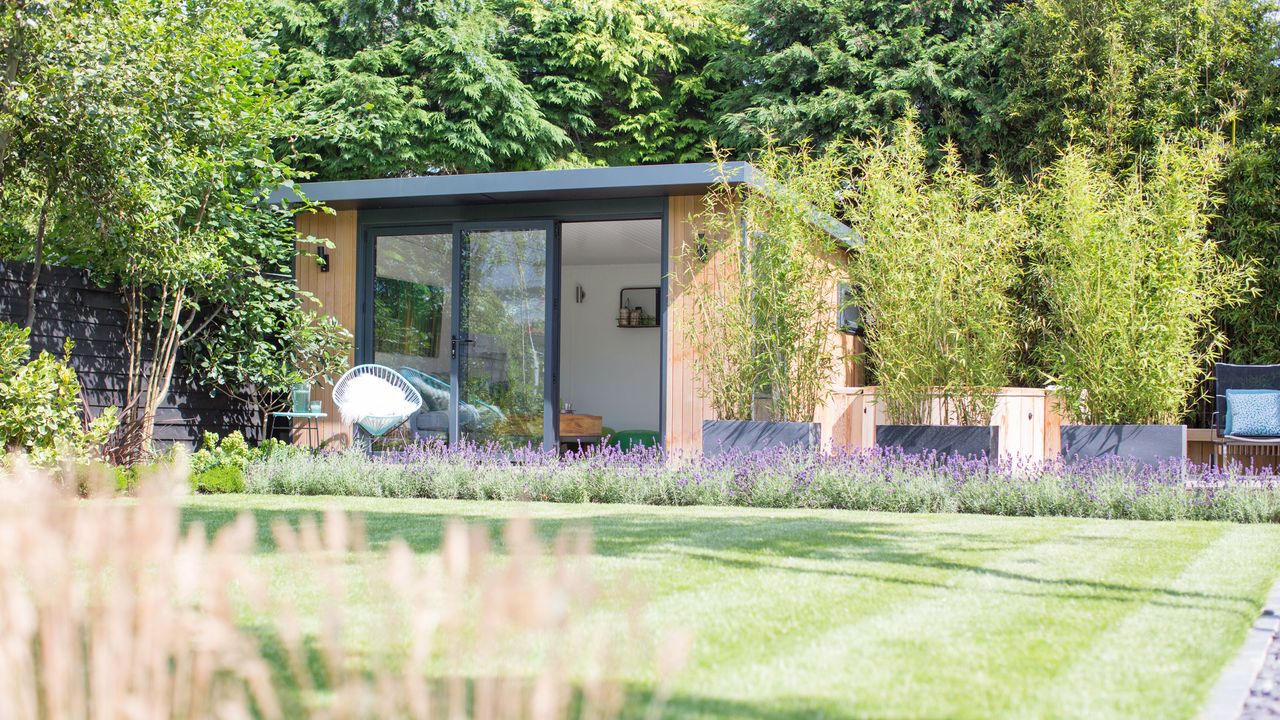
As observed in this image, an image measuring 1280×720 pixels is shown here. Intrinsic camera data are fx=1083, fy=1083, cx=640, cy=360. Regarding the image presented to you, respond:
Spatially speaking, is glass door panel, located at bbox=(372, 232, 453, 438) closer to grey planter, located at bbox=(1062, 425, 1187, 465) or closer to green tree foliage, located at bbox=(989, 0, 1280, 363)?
grey planter, located at bbox=(1062, 425, 1187, 465)

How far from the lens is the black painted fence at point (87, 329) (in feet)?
22.8

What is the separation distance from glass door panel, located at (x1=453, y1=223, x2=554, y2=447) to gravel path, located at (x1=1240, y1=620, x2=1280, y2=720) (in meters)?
6.64

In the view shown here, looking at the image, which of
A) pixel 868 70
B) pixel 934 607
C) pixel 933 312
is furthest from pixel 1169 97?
pixel 934 607

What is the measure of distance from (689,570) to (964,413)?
161 inches

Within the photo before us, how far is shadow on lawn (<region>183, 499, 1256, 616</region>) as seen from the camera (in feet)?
10.7

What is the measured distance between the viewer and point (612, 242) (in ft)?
38.5

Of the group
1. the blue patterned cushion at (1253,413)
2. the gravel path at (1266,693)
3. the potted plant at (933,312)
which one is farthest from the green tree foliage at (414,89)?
the gravel path at (1266,693)

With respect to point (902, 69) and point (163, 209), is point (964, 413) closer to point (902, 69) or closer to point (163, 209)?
point (163, 209)

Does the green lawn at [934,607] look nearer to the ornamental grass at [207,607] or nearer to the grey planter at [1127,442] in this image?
the ornamental grass at [207,607]

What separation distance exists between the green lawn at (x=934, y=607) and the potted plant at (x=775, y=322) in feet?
6.15

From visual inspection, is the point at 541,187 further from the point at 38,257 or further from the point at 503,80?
the point at 503,80

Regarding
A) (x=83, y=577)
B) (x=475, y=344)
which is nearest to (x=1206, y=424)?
(x=475, y=344)

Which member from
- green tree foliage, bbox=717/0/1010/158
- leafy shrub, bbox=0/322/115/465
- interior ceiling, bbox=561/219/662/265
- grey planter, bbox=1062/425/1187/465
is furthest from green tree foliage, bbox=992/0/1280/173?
leafy shrub, bbox=0/322/115/465

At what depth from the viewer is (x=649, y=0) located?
1598 centimetres
